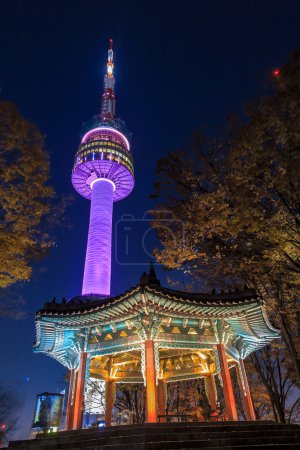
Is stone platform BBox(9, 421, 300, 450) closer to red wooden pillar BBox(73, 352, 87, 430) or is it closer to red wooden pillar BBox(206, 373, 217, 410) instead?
red wooden pillar BBox(73, 352, 87, 430)

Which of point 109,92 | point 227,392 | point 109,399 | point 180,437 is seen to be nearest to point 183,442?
point 180,437

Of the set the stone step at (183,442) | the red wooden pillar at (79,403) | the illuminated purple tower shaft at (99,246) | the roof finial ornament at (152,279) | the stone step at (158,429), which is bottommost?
the stone step at (183,442)

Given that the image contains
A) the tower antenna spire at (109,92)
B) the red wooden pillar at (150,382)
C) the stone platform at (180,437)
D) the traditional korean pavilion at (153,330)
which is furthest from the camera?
the tower antenna spire at (109,92)

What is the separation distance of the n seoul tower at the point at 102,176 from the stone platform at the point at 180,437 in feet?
72.6

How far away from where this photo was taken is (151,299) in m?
13.6

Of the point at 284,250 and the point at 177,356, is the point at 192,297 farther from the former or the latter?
the point at 177,356

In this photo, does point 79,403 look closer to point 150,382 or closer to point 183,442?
point 150,382

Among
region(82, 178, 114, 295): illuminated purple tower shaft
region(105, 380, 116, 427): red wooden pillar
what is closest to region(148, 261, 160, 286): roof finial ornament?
region(105, 380, 116, 427): red wooden pillar

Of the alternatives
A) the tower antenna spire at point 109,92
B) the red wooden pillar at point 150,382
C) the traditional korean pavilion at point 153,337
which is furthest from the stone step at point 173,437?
the tower antenna spire at point 109,92

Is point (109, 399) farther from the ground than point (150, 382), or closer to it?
farther from the ground

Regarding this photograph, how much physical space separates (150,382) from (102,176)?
35.2m

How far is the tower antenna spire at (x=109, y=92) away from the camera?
1986 inches

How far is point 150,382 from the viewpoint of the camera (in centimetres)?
1285

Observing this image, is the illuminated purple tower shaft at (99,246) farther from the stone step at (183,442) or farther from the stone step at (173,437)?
the stone step at (183,442)
